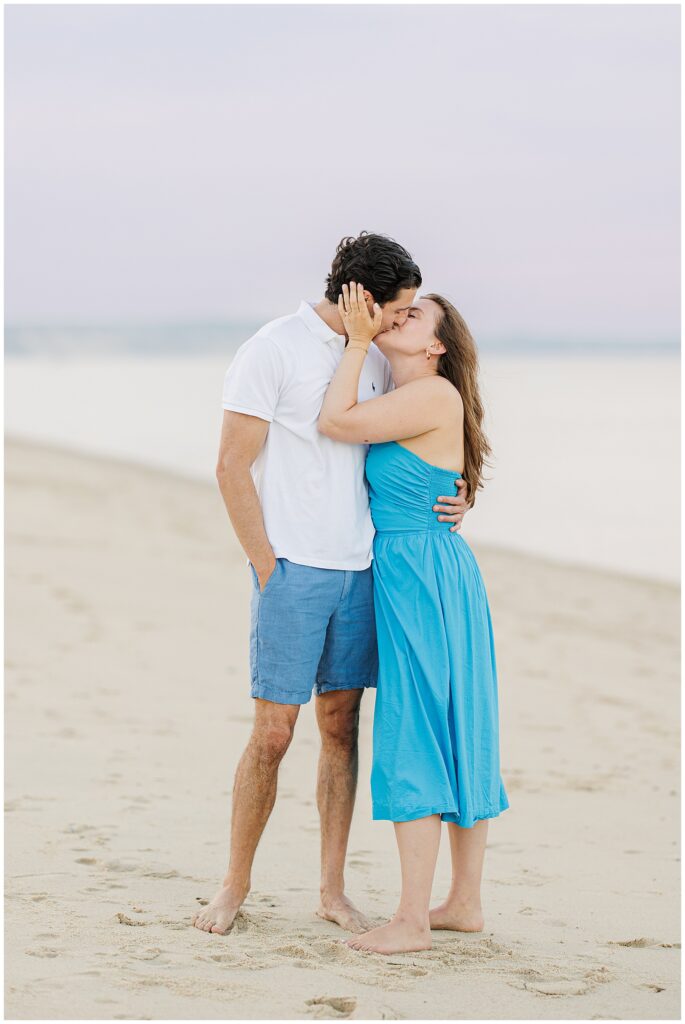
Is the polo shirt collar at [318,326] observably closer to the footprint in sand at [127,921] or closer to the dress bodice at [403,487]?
the dress bodice at [403,487]

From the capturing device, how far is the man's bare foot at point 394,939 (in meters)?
3.73

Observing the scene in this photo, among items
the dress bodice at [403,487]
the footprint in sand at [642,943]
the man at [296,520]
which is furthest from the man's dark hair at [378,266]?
A: the footprint in sand at [642,943]

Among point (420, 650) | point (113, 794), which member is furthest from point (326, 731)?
point (113, 794)

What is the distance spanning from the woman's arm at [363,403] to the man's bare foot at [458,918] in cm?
156

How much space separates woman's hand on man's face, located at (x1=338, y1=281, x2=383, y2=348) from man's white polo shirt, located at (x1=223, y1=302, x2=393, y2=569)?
0.40ft

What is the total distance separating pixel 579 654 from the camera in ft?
28.6

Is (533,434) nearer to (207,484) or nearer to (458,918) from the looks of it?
(207,484)

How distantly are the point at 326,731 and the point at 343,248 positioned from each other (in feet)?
5.31

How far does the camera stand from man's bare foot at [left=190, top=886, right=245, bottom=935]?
3.81m

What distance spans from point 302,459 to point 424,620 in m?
0.65

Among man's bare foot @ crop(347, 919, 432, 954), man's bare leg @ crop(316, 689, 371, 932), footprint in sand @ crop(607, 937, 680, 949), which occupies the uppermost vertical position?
man's bare leg @ crop(316, 689, 371, 932)

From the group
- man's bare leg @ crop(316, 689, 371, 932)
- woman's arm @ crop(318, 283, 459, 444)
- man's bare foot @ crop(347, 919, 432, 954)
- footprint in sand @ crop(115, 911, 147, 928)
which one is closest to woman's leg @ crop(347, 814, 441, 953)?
man's bare foot @ crop(347, 919, 432, 954)

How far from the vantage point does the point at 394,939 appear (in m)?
3.75

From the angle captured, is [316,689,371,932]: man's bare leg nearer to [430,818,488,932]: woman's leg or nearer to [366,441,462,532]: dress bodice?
[430,818,488,932]: woman's leg
